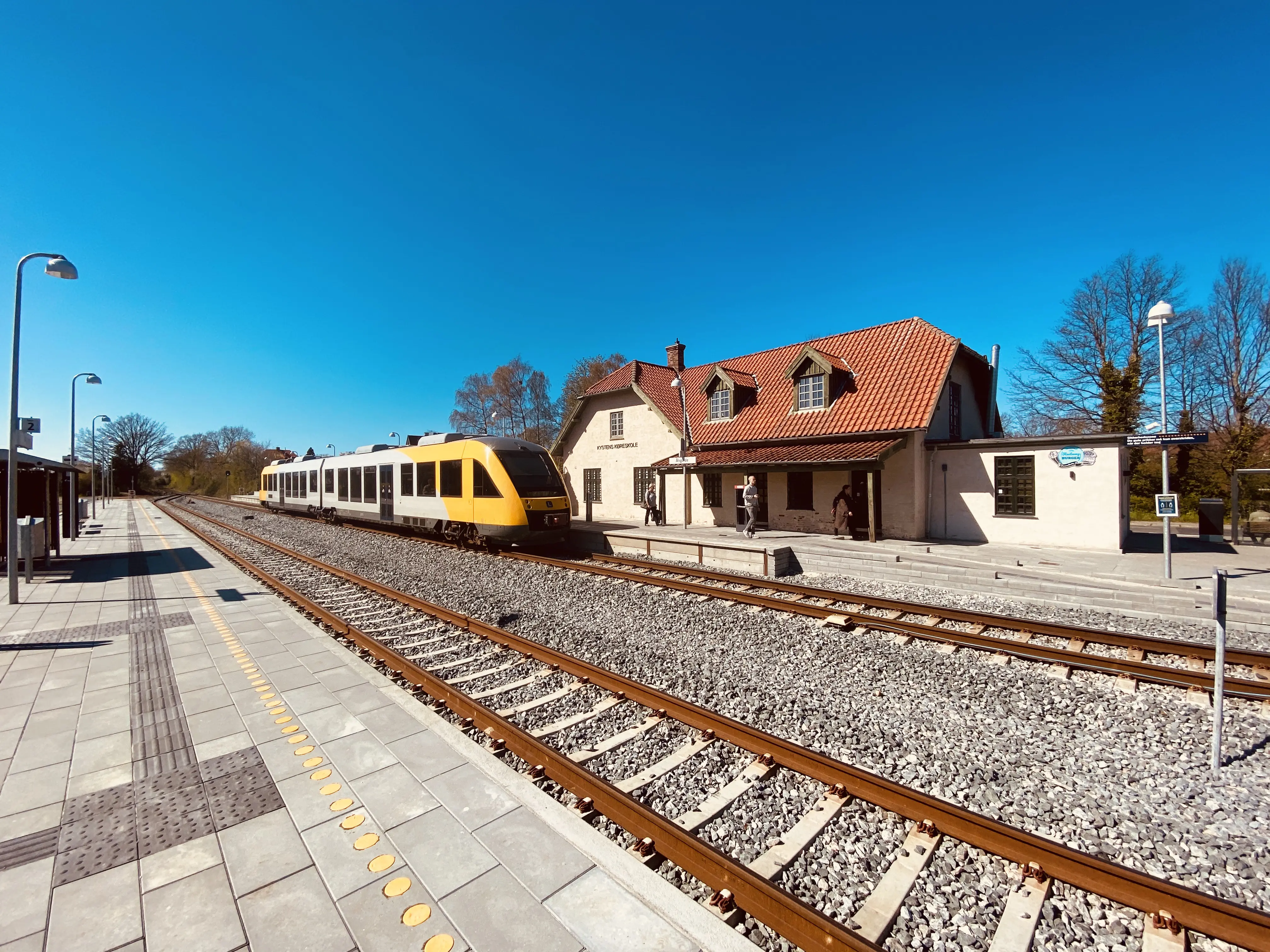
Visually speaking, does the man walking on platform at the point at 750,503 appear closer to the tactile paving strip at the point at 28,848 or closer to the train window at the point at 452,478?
the train window at the point at 452,478

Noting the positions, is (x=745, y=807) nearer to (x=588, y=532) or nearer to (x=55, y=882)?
(x=55, y=882)

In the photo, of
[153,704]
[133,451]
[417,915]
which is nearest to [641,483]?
[153,704]

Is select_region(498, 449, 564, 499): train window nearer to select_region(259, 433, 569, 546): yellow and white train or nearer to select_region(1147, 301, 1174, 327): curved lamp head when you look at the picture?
select_region(259, 433, 569, 546): yellow and white train

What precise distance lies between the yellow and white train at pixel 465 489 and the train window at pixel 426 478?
0.02m

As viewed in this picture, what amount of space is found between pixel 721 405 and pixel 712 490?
356 cm

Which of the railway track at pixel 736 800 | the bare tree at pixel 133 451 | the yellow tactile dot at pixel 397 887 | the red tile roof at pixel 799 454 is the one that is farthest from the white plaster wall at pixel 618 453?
the bare tree at pixel 133 451

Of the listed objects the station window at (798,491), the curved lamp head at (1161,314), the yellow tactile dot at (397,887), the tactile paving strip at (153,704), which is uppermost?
the curved lamp head at (1161,314)

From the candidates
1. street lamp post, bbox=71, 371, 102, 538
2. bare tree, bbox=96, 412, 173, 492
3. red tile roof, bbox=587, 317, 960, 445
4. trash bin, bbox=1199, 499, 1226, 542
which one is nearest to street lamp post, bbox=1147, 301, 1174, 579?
red tile roof, bbox=587, 317, 960, 445

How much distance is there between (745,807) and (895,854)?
886 millimetres

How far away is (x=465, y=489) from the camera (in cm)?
1412

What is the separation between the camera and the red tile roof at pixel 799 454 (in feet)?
48.8

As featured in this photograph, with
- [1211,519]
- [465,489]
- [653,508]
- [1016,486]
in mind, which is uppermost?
[465,489]

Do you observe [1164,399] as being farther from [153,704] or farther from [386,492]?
[386,492]

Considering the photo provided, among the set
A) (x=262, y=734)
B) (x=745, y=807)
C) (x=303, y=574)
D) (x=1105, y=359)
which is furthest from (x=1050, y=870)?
(x=1105, y=359)
